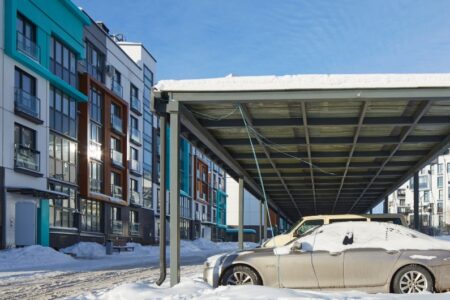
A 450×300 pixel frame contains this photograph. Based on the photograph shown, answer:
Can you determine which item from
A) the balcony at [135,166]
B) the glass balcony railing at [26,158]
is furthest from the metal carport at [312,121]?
the balcony at [135,166]

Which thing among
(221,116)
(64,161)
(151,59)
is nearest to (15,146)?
(64,161)

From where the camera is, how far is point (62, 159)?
122 ft

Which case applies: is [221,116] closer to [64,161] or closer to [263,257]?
[263,257]

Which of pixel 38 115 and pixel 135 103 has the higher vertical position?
pixel 135 103

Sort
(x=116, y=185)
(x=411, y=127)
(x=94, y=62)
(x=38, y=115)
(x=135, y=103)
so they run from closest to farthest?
1. (x=411, y=127)
2. (x=38, y=115)
3. (x=94, y=62)
4. (x=116, y=185)
5. (x=135, y=103)

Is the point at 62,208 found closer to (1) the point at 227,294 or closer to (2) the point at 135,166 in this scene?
(2) the point at 135,166

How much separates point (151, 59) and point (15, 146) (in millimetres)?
30223

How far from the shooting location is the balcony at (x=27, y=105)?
31.0 m

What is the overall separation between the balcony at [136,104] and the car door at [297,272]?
42449 millimetres

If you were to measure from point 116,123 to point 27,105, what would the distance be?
14906mm

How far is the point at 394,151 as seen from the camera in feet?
55.1

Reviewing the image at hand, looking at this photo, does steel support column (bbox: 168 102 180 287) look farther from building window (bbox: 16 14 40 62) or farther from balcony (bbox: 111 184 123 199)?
balcony (bbox: 111 184 123 199)

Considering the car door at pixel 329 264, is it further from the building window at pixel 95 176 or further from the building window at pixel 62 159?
the building window at pixel 95 176

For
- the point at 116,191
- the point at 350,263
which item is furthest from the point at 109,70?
the point at 350,263
